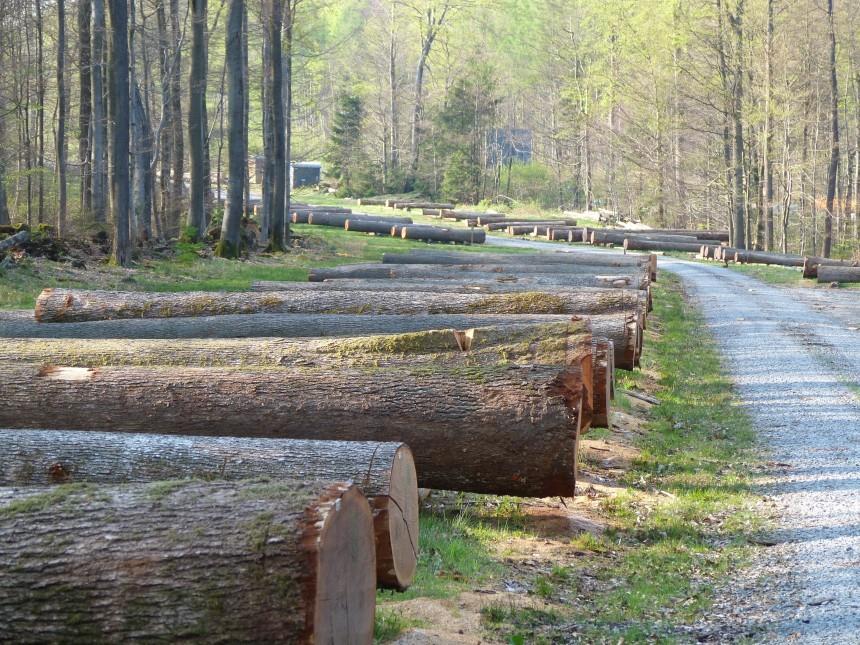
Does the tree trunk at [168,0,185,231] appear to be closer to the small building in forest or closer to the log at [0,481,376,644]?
the log at [0,481,376,644]

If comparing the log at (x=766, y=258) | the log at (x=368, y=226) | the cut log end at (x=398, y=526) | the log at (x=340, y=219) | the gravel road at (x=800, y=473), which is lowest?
the gravel road at (x=800, y=473)

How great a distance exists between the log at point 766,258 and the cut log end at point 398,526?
3095 centimetres

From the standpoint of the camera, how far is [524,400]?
5.99m

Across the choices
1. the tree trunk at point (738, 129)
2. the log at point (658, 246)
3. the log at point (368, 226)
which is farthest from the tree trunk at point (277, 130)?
the tree trunk at point (738, 129)

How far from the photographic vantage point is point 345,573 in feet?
11.6

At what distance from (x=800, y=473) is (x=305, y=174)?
2571 inches

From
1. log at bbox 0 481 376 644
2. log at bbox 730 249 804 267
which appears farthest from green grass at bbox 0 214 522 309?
log at bbox 730 249 804 267

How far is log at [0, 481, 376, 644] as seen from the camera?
332cm

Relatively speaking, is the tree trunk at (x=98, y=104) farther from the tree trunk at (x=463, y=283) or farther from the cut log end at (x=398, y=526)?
the cut log end at (x=398, y=526)

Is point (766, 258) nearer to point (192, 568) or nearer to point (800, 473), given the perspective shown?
point (800, 473)

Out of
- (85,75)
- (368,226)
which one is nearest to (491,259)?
(85,75)

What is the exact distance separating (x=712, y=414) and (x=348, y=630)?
7560 millimetres

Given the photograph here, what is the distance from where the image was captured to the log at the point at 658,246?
39.8 metres

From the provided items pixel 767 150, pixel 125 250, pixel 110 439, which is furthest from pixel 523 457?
pixel 767 150
